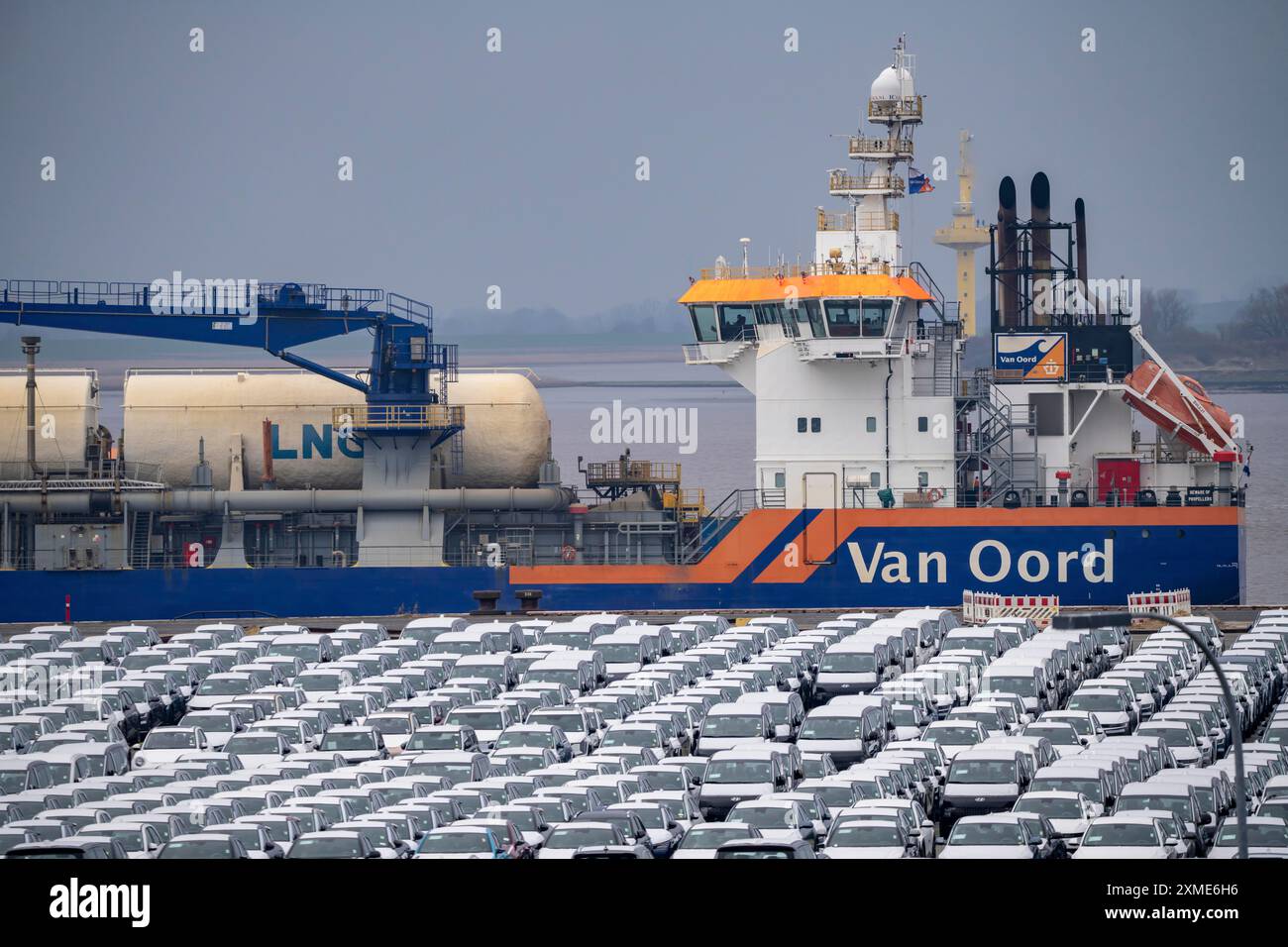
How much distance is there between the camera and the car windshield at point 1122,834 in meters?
22.0

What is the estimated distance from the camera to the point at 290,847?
73.5ft

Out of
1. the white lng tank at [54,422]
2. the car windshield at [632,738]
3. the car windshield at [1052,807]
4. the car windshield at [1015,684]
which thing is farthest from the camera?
the white lng tank at [54,422]

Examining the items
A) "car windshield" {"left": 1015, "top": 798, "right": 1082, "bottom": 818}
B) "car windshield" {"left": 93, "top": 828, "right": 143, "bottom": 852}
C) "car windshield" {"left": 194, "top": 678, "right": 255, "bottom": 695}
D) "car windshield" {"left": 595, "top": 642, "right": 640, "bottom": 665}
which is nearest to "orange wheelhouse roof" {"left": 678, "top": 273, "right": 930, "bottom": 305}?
"car windshield" {"left": 595, "top": 642, "right": 640, "bottom": 665}

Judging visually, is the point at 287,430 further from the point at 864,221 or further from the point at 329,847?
the point at 329,847

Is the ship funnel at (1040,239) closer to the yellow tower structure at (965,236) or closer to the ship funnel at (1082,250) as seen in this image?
the ship funnel at (1082,250)

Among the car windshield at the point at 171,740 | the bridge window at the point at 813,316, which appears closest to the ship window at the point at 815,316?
the bridge window at the point at 813,316

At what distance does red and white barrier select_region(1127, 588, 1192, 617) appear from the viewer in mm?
45781

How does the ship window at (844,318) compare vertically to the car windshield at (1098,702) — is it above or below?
above

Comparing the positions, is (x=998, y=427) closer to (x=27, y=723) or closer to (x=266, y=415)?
(x=266, y=415)

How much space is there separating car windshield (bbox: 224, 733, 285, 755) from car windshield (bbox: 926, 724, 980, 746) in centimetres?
963

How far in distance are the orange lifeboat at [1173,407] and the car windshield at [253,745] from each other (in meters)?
28.8

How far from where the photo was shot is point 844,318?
174 feet

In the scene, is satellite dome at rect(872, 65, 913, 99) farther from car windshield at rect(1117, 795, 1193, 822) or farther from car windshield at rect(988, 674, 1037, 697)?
car windshield at rect(1117, 795, 1193, 822)
